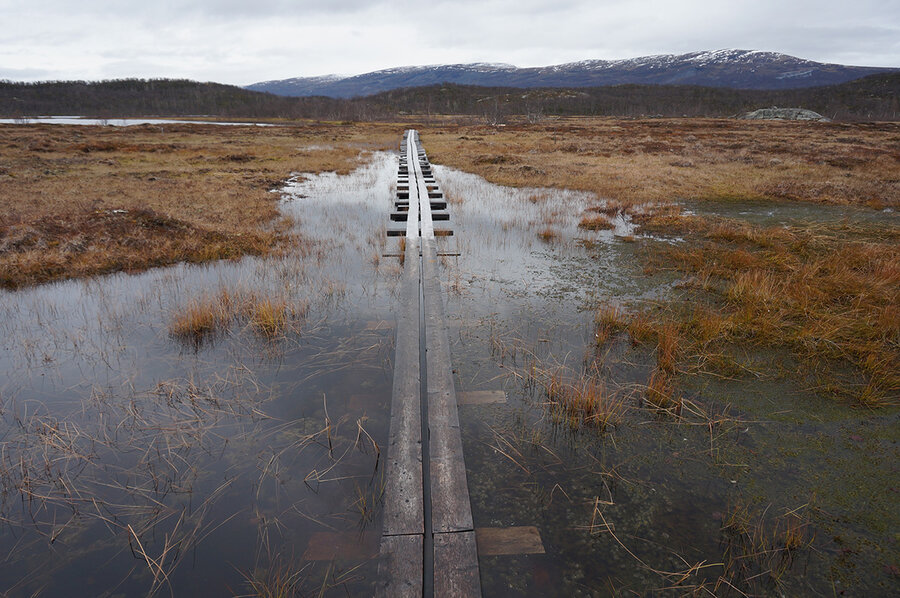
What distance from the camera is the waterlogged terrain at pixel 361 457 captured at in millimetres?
2414

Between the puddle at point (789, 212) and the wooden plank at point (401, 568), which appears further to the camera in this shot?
the puddle at point (789, 212)

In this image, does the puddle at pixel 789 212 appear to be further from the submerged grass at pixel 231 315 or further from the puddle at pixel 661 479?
the submerged grass at pixel 231 315

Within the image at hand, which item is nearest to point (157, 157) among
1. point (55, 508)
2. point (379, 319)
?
point (379, 319)

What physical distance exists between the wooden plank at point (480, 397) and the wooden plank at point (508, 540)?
53.6 inches

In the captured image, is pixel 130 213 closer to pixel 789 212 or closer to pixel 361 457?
pixel 361 457

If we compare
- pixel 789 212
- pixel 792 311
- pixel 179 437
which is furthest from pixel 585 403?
pixel 789 212

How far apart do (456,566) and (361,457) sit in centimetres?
123

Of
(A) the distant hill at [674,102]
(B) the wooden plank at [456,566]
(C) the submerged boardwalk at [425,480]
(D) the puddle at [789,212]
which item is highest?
(A) the distant hill at [674,102]

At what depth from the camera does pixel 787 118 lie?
67.5m

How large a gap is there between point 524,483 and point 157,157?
2989 centimetres

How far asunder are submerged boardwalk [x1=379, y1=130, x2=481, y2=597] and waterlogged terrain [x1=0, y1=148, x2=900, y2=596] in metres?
0.20

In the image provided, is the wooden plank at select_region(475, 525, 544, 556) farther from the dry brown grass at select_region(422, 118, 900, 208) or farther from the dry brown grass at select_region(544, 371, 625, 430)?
the dry brown grass at select_region(422, 118, 900, 208)

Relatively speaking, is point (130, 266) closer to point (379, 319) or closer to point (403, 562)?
point (379, 319)

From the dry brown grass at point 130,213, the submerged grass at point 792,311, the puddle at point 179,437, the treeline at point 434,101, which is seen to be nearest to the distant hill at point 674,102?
the treeline at point 434,101
